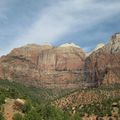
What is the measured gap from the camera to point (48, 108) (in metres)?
109

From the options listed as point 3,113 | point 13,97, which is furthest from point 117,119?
point 3,113

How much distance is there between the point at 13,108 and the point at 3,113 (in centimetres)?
359

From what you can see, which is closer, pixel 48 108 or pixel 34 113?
pixel 34 113

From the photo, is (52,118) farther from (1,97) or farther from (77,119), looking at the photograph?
(77,119)

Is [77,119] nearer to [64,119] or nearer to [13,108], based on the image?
[64,119]

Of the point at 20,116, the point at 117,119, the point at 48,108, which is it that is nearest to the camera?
the point at 20,116

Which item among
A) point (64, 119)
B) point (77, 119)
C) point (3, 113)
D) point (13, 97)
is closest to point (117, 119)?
point (77, 119)

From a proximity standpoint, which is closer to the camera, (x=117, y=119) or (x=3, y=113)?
(x=3, y=113)

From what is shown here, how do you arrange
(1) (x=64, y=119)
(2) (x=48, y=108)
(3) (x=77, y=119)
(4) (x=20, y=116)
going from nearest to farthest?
(4) (x=20, y=116) → (2) (x=48, y=108) → (1) (x=64, y=119) → (3) (x=77, y=119)

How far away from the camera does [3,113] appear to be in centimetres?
9644

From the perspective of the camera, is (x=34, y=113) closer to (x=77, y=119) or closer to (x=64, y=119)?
(x=64, y=119)

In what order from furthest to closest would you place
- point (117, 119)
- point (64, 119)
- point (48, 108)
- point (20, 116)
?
point (117, 119), point (64, 119), point (48, 108), point (20, 116)

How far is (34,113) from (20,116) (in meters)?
3.84

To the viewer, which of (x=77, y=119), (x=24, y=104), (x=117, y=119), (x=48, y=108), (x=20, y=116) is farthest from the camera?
(x=117, y=119)
